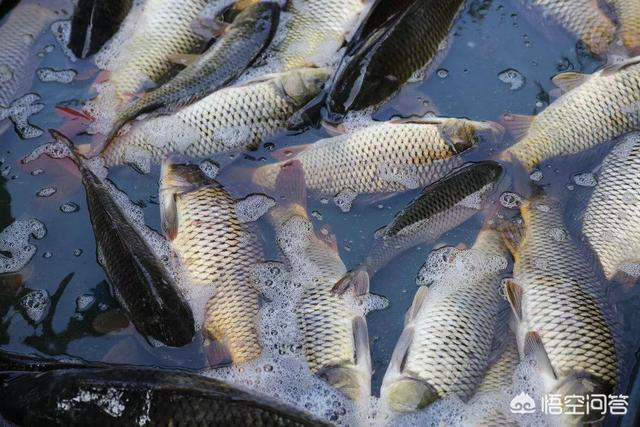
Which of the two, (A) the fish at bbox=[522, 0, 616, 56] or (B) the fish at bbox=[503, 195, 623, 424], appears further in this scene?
(A) the fish at bbox=[522, 0, 616, 56]

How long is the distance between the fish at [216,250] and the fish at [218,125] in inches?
4.6

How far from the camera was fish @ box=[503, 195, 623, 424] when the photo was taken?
264 centimetres

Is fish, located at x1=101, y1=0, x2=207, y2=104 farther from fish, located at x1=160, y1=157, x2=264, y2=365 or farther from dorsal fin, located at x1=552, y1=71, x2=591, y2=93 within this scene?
dorsal fin, located at x1=552, y1=71, x2=591, y2=93

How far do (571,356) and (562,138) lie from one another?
112 cm

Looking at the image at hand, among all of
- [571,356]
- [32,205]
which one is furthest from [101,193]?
[571,356]

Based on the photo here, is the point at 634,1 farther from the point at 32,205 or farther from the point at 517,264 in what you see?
the point at 32,205

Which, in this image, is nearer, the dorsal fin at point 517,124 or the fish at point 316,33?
the dorsal fin at point 517,124

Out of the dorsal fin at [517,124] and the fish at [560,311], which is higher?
the dorsal fin at [517,124]

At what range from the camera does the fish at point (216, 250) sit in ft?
9.18

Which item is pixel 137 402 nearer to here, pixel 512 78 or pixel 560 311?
pixel 560 311

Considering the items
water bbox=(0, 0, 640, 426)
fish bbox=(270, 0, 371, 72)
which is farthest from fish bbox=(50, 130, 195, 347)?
fish bbox=(270, 0, 371, 72)

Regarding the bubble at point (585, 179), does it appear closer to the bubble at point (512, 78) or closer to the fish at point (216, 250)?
the bubble at point (512, 78)

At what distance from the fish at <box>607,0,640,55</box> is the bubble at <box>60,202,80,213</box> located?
288cm

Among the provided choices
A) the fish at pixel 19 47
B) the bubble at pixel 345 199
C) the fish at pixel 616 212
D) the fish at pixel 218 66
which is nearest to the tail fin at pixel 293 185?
the bubble at pixel 345 199
